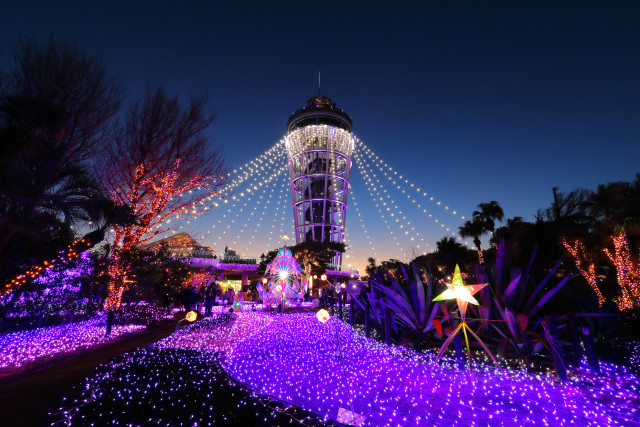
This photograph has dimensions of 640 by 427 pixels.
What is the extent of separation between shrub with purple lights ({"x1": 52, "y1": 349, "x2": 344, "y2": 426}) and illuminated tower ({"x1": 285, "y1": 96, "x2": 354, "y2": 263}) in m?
35.0

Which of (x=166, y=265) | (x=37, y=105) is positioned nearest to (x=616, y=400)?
(x=37, y=105)

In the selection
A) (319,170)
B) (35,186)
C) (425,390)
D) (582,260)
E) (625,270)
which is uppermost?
(319,170)

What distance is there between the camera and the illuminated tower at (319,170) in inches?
1564

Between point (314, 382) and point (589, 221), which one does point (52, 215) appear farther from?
point (589, 221)

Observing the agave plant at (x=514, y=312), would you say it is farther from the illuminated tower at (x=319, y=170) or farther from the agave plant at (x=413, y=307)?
the illuminated tower at (x=319, y=170)

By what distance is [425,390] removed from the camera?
11.9ft

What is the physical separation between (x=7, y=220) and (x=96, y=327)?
20.3ft

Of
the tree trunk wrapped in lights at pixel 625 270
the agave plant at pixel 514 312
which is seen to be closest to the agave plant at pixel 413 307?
the agave plant at pixel 514 312

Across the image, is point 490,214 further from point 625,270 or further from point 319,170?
point 319,170

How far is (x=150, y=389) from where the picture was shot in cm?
364

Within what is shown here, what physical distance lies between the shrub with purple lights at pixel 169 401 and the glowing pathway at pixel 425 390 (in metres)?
0.30

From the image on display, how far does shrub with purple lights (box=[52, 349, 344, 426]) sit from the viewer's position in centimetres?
280

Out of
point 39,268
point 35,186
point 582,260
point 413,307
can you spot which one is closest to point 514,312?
point 413,307

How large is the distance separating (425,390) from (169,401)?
10.6ft
